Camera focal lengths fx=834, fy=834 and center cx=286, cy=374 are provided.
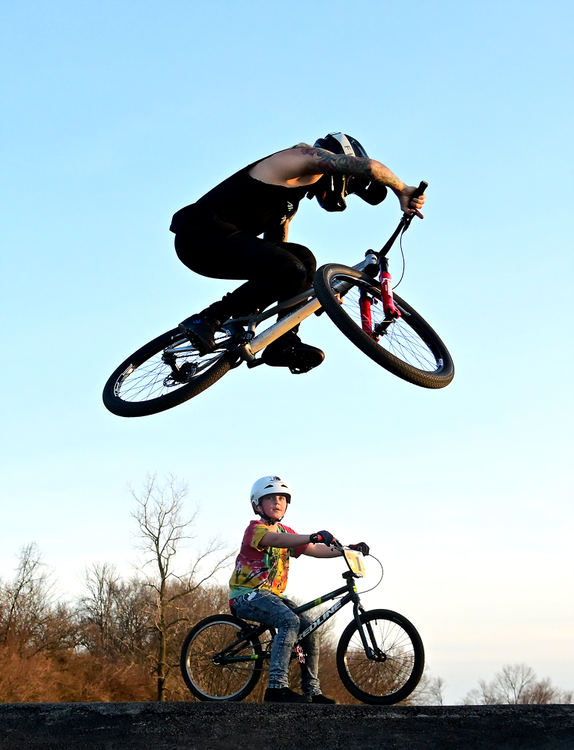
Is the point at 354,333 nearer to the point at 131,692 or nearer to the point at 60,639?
the point at 131,692

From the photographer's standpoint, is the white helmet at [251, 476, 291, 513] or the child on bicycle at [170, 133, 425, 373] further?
the white helmet at [251, 476, 291, 513]

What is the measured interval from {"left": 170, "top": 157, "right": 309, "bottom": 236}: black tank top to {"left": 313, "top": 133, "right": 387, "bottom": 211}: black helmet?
0.15 meters

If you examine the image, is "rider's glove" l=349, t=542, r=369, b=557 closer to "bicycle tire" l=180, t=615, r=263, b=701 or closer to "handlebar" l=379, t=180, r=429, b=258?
"bicycle tire" l=180, t=615, r=263, b=701

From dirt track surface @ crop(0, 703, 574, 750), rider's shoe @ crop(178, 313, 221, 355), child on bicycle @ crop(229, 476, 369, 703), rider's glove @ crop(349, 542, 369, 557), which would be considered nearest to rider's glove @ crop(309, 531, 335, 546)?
child on bicycle @ crop(229, 476, 369, 703)

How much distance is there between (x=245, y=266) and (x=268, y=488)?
5.40 ft

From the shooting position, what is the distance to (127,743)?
4066mm

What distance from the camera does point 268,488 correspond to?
20.1 feet

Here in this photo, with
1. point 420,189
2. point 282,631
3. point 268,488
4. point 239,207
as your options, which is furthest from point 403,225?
point 282,631

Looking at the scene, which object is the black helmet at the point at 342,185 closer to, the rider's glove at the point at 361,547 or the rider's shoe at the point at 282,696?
the rider's glove at the point at 361,547

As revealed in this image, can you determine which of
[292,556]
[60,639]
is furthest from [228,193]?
[60,639]

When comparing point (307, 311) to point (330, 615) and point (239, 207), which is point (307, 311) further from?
point (330, 615)

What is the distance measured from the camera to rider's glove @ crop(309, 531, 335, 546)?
225 inches

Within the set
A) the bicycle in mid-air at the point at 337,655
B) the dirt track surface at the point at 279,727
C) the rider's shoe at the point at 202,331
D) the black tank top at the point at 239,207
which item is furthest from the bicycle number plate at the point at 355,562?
the black tank top at the point at 239,207

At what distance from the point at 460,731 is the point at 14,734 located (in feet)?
7.29
